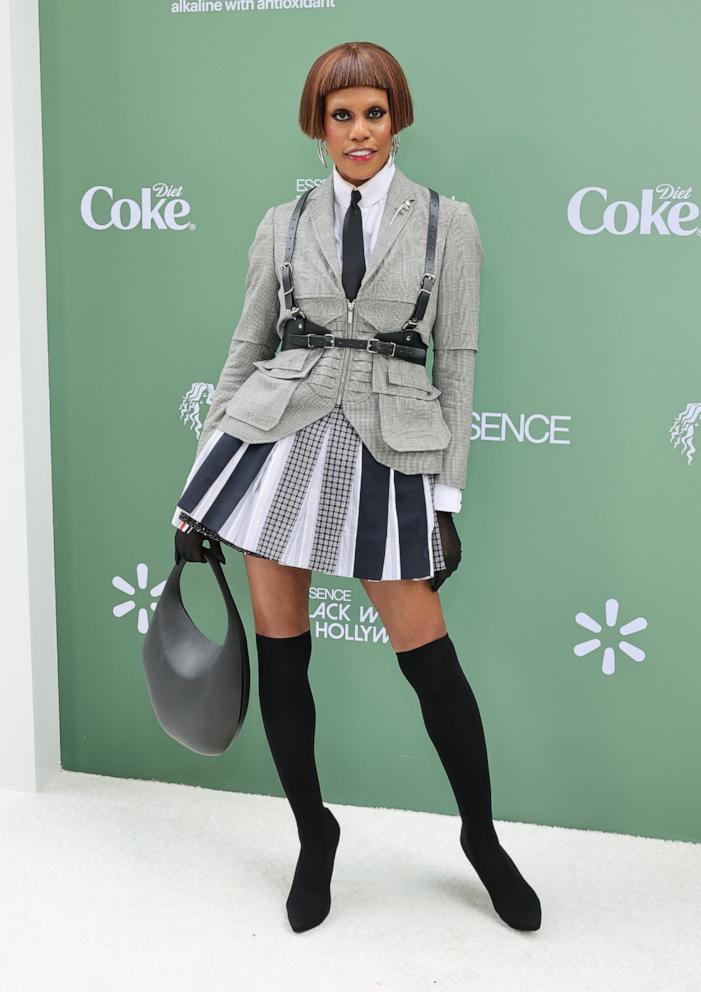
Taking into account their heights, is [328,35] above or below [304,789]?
above

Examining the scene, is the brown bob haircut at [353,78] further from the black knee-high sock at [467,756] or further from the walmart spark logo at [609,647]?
the walmart spark logo at [609,647]

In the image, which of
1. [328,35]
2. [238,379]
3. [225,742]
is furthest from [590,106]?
[225,742]

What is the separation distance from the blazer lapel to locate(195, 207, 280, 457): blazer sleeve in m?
0.10

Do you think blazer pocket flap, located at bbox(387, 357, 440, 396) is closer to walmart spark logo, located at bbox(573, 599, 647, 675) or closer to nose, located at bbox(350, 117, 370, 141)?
nose, located at bbox(350, 117, 370, 141)

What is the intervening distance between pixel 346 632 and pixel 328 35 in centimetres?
128

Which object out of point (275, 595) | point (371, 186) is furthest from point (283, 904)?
point (371, 186)

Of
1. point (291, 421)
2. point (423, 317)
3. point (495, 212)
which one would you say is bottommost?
point (291, 421)

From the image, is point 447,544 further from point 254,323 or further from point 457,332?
point 254,323

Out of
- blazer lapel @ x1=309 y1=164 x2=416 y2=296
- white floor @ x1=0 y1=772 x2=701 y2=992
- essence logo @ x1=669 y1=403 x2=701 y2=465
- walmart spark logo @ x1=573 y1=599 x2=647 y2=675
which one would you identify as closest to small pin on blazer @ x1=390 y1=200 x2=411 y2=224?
blazer lapel @ x1=309 y1=164 x2=416 y2=296

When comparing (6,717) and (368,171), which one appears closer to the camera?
(368,171)

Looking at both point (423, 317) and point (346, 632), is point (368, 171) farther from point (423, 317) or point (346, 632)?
point (346, 632)

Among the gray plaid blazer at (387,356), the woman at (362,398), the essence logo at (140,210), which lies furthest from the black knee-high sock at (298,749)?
the essence logo at (140,210)

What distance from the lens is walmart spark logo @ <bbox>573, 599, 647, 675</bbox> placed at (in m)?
2.03

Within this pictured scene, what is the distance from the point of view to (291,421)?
5.22 feet
